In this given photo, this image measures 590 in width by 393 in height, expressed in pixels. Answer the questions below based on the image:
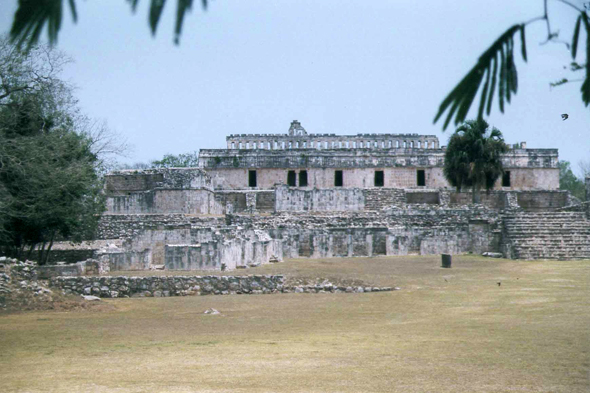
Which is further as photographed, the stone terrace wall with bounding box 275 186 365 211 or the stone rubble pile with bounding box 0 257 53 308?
the stone terrace wall with bounding box 275 186 365 211

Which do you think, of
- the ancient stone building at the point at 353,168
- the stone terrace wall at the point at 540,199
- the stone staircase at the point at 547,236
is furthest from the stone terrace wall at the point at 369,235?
the ancient stone building at the point at 353,168

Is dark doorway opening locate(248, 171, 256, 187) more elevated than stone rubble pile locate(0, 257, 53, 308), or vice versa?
dark doorway opening locate(248, 171, 256, 187)

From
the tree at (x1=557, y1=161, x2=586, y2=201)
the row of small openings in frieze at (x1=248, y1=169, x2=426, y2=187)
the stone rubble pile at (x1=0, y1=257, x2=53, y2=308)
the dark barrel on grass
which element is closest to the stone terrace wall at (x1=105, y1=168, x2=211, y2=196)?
the row of small openings in frieze at (x1=248, y1=169, x2=426, y2=187)

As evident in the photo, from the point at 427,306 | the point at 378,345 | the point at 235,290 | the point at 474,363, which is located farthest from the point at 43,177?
the point at 474,363

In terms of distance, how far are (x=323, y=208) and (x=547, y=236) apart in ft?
28.3

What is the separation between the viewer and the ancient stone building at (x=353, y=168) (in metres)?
34.5

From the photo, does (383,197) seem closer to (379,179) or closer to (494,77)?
(379,179)

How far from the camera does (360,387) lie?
5.37 m

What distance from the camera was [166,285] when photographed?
13953mm

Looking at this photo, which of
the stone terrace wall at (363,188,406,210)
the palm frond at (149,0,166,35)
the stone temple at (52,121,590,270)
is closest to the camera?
the palm frond at (149,0,166,35)

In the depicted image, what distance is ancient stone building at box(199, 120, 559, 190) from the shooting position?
3453cm

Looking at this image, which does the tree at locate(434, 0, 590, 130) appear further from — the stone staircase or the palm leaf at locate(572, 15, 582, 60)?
the stone staircase

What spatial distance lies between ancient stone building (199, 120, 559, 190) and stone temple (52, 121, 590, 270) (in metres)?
0.05

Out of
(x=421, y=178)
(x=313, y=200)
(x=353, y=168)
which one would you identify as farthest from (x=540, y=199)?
(x=313, y=200)
